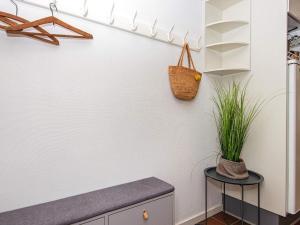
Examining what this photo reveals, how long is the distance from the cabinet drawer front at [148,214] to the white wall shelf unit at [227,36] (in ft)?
4.46

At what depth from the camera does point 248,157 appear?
196 cm

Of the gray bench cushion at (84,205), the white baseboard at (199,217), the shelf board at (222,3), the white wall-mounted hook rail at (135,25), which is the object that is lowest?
the white baseboard at (199,217)

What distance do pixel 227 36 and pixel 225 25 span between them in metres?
0.14

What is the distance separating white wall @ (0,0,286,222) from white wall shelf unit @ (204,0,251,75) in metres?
0.09

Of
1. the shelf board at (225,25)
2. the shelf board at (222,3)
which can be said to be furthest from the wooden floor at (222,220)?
the shelf board at (222,3)

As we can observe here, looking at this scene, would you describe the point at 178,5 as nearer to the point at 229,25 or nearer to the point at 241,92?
the point at 229,25

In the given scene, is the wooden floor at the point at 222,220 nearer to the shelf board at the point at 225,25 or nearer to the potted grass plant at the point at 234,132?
Answer: the potted grass plant at the point at 234,132

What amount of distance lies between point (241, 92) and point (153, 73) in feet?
3.21

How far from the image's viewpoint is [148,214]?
1313 mm

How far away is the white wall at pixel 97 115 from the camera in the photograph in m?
1.13

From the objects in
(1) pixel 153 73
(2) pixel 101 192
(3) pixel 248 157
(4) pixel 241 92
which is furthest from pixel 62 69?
(3) pixel 248 157

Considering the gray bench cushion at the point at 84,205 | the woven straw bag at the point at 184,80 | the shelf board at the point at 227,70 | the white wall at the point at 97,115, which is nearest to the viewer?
the gray bench cushion at the point at 84,205

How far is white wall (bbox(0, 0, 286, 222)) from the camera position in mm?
1145

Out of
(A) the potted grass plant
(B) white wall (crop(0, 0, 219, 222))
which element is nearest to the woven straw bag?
(B) white wall (crop(0, 0, 219, 222))
